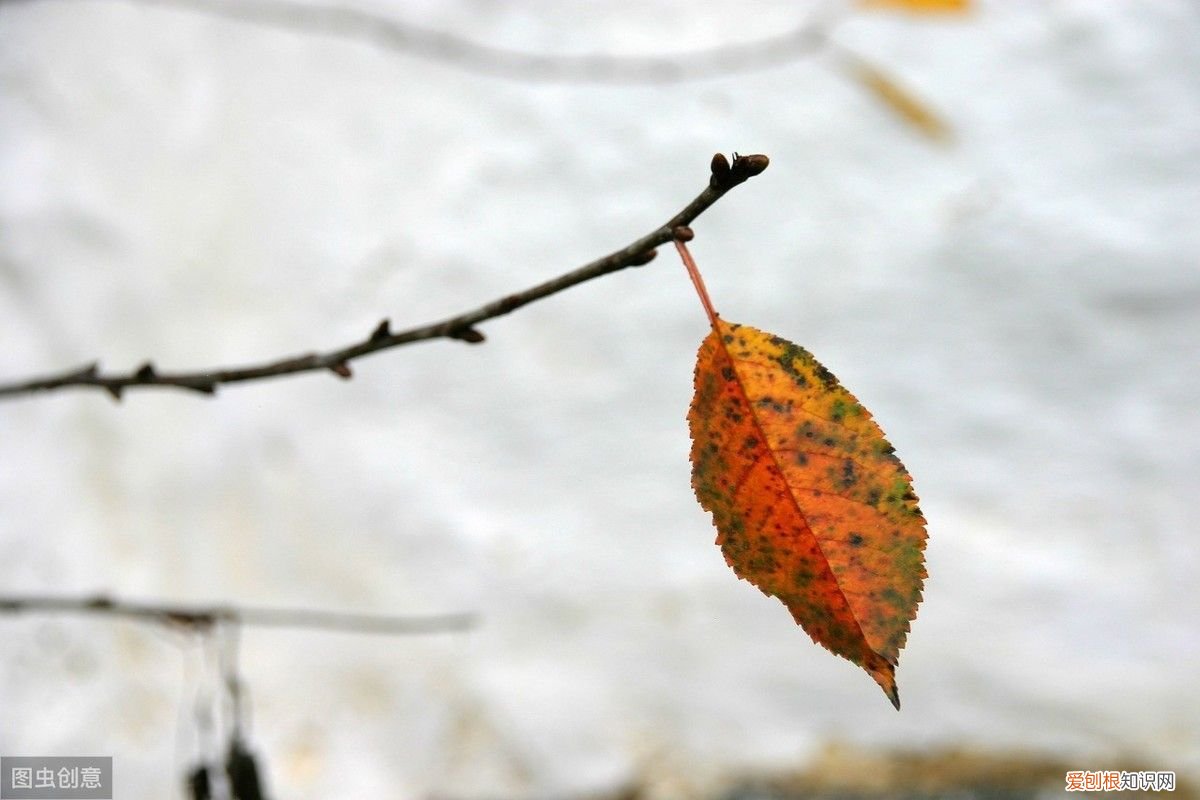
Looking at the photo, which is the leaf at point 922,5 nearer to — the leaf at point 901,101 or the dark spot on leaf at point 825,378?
the leaf at point 901,101

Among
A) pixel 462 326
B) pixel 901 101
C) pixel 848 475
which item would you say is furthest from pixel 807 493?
pixel 901 101

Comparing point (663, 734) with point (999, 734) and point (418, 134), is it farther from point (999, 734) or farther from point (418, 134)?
point (418, 134)

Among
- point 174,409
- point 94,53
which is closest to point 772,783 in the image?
point 174,409

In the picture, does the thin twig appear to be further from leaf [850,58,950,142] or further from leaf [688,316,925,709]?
leaf [688,316,925,709]

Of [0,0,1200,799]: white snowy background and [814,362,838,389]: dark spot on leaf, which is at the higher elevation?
[0,0,1200,799]: white snowy background

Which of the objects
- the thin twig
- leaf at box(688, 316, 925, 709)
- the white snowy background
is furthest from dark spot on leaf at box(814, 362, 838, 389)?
the thin twig

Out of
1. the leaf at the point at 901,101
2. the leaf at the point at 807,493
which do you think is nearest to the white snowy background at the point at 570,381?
the leaf at the point at 901,101
